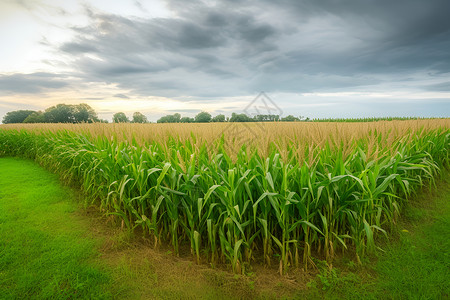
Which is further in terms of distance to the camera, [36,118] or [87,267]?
[36,118]

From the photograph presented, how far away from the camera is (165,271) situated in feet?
8.20

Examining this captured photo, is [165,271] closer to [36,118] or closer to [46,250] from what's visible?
[46,250]

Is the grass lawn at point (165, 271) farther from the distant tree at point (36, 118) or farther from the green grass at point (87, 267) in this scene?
the distant tree at point (36, 118)

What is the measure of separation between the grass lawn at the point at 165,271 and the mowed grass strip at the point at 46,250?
0.01 m

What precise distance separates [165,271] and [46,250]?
65.1 inches

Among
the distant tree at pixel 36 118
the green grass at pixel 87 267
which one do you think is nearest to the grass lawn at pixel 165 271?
the green grass at pixel 87 267

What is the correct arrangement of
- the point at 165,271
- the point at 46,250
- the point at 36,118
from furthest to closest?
the point at 36,118 → the point at 46,250 → the point at 165,271

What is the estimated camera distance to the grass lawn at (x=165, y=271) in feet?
7.36

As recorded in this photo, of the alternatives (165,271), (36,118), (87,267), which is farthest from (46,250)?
(36,118)

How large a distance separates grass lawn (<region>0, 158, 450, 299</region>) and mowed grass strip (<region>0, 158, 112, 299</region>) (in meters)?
0.01

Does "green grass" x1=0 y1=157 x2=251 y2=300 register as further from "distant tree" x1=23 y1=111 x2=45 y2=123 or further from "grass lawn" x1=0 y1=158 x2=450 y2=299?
"distant tree" x1=23 y1=111 x2=45 y2=123

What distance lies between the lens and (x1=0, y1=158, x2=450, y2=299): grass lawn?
2.24m

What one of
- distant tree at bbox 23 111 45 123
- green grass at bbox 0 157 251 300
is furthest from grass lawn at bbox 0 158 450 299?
distant tree at bbox 23 111 45 123

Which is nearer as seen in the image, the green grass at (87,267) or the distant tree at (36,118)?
the green grass at (87,267)
